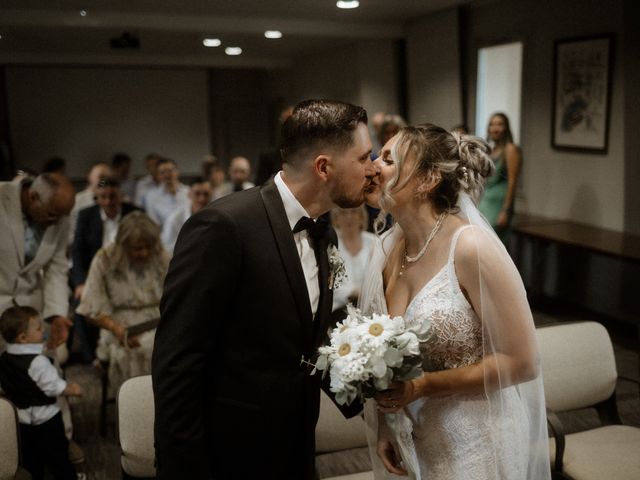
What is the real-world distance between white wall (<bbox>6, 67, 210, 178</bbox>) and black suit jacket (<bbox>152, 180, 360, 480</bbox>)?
12.4 metres

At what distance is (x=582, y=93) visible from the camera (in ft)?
20.5

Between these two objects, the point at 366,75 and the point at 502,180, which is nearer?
the point at 502,180

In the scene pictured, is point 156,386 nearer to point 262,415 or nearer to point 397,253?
point 262,415

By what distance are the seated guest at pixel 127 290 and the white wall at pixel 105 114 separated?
9926 mm

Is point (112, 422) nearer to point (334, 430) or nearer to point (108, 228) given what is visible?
point (108, 228)

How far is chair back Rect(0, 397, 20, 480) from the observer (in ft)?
8.01

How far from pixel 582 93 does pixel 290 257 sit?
5.51m

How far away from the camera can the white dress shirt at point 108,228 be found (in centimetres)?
495

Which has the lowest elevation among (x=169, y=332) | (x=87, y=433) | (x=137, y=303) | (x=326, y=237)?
(x=87, y=433)

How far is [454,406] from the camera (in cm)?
194

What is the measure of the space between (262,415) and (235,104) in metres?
14.4

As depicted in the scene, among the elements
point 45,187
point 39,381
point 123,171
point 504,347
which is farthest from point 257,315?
point 123,171

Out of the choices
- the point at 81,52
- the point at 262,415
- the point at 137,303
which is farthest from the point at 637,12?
the point at 81,52

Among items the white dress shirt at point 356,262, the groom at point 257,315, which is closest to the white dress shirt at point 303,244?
the groom at point 257,315
